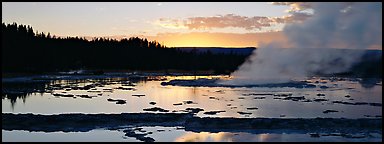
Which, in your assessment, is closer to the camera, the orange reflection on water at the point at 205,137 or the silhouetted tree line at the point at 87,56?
the orange reflection on water at the point at 205,137

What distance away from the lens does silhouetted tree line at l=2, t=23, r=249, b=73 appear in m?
51.6

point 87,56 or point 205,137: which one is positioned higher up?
point 87,56

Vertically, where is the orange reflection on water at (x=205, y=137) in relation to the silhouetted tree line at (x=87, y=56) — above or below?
below

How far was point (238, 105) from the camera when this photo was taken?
18031mm

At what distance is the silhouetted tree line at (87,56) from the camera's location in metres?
51.6

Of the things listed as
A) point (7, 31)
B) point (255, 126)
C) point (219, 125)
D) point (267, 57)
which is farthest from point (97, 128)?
point (7, 31)

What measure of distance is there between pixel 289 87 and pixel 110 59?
47.2 m

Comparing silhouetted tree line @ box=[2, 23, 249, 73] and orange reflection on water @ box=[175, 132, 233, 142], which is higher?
silhouetted tree line @ box=[2, 23, 249, 73]

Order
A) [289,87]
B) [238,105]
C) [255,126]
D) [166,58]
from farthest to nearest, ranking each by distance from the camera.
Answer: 1. [166,58]
2. [289,87]
3. [238,105]
4. [255,126]

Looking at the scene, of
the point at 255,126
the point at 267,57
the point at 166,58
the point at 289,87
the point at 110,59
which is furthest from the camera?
the point at 166,58

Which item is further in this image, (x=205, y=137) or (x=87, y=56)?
(x=87, y=56)

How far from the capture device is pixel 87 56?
6794cm

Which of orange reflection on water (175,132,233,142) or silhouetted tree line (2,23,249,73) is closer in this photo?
orange reflection on water (175,132,233,142)

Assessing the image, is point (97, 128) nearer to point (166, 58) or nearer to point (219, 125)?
point (219, 125)
